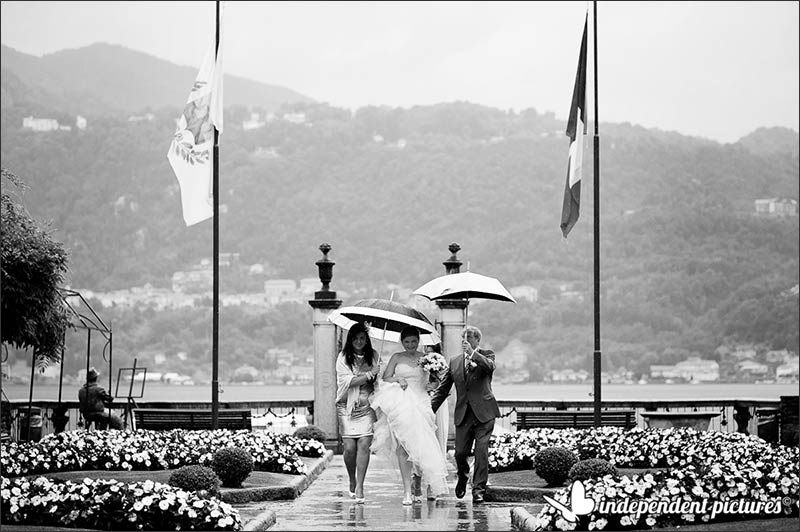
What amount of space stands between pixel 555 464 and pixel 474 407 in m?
1.27

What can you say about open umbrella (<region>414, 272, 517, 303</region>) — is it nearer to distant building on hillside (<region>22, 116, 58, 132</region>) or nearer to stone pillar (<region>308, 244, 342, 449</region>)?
stone pillar (<region>308, 244, 342, 449</region>)

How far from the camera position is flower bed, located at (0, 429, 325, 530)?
12164 millimetres

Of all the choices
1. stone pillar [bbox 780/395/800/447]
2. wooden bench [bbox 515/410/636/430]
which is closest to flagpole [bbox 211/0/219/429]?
wooden bench [bbox 515/410/636/430]

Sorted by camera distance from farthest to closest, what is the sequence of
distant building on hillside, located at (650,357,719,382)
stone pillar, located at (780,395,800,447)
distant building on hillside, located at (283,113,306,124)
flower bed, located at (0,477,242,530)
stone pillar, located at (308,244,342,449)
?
distant building on hillside, located at (283,113,306,124) → distant building on hillside, located at (650,357,719,382) → stone pillar, located at (308,244,342,449) → stone pillar, located at (780,395,800,447) → flower bed, located at (0,477,242,530)

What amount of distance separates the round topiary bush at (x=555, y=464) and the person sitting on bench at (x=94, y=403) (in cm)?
1202

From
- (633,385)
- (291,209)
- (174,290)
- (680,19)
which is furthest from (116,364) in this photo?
(680,19)

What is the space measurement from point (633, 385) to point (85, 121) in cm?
6878

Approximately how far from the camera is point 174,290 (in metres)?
127

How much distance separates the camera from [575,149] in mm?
20750

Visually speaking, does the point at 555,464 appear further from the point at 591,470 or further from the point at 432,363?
the point at 432,363

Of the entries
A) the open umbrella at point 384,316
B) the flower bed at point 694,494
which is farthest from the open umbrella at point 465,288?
the flower bed at point 694,494

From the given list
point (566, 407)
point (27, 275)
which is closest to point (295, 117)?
point (566, 407)

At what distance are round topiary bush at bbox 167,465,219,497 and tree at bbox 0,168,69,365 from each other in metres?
8.15

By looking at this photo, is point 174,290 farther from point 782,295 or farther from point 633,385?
point 782,295
